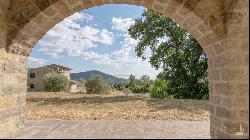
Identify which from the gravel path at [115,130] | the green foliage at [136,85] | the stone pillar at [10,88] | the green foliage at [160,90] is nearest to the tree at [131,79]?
the green foliage at [136,85]

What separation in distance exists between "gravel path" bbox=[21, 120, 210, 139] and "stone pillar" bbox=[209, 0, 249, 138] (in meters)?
1.20

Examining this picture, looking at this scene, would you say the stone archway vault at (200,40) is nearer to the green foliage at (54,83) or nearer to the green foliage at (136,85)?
the green foliage at (54,83)

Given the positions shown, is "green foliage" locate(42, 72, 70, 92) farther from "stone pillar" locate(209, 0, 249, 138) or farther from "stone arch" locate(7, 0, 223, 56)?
"stone pillar" locate(209, 0, 249, 138)

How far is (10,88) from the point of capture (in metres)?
4.64

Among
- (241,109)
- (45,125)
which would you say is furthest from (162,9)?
(45,125)

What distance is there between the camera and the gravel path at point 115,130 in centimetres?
534

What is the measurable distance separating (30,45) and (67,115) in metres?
3.72

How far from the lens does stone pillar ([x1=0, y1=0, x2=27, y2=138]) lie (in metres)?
4.48

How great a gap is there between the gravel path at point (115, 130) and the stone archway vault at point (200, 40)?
0.72 metres

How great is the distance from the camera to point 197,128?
20.8 feet

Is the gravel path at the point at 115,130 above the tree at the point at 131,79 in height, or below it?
below

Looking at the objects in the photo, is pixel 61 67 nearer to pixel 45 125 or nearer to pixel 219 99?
pixel 45 125

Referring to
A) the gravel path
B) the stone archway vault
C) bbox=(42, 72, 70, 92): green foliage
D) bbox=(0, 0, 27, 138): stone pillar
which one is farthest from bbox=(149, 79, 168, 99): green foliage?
bbox=(0, 0, 27, 138): stone pillar

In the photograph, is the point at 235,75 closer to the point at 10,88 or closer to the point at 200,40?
the point at 200,40
